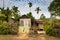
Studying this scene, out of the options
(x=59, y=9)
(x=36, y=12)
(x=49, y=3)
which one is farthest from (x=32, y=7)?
(x=59, y=9)

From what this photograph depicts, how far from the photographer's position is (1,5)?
86.8 feet

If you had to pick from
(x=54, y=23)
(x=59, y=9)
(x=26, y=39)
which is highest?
(x=59, y=9)

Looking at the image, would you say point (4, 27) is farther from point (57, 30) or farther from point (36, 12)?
point (36, 12)

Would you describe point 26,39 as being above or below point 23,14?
below

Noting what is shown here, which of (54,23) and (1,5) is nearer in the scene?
(54,23)

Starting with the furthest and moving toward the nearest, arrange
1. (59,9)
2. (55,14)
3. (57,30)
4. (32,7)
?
(32,7)
(55,14)
(59,9)
(57,30)

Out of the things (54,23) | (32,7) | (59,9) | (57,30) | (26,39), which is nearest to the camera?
(26,39)

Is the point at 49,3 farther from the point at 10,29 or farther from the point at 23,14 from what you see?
the point at 10,29

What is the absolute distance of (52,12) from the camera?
79.7ft

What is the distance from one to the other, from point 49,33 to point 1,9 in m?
11.0

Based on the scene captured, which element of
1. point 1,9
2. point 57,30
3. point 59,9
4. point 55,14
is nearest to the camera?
point 57,30

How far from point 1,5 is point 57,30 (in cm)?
1230

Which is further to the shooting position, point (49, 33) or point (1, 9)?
point (1, 9)

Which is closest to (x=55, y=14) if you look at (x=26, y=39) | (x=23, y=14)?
(x=23, y=14)
